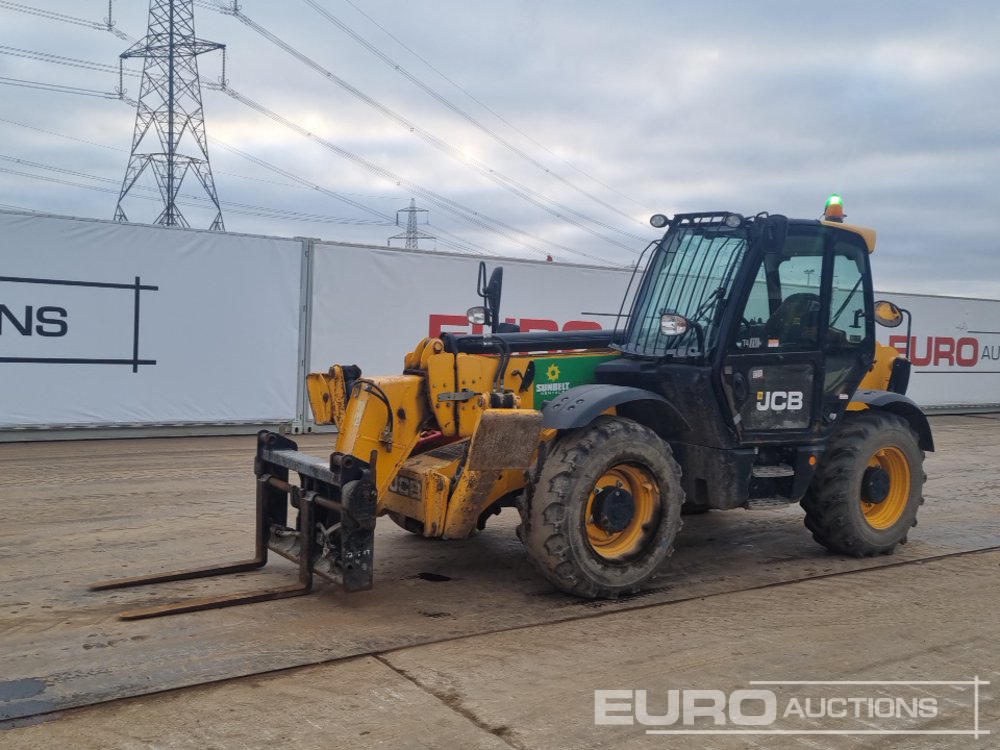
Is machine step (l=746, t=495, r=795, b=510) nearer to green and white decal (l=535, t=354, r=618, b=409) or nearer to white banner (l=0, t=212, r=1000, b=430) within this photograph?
green and white decal (l=535, t=354, r=618, b=409)

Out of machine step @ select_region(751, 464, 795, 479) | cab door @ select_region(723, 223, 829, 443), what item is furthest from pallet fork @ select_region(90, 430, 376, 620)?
machine step @ select_region(751, 464, 795, 479)

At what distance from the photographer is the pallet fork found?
496 cm

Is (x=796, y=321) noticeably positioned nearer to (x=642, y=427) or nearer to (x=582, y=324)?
(x=642, y=427)

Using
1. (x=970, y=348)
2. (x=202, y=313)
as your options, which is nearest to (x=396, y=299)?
(x=202, y=313)

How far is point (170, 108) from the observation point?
25.8m

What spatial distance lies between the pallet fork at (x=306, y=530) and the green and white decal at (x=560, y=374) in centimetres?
155

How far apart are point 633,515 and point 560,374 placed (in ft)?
3.70

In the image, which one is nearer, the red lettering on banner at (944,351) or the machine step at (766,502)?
the machine step at (766,502)

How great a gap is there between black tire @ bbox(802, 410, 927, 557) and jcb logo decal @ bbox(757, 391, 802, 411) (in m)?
0.52

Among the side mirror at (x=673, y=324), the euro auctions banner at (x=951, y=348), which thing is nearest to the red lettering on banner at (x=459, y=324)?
the euro auctions banner at (x=951, y=348)

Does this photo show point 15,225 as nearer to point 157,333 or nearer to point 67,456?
point 157,333

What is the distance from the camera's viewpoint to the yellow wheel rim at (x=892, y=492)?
6973 mm

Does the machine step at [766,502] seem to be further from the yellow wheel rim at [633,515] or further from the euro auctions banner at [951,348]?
the euro auctions banner at [951,348]

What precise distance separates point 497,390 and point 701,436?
141cm
